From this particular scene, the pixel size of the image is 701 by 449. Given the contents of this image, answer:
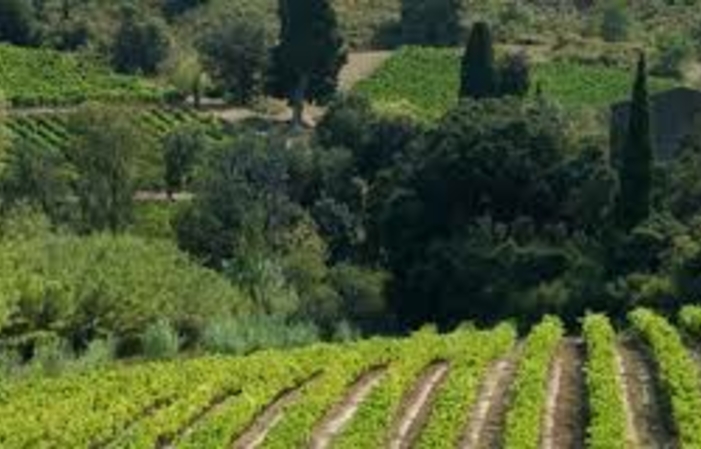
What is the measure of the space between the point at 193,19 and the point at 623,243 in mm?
67250

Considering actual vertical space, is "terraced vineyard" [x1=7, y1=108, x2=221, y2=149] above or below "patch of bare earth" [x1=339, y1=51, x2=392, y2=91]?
below

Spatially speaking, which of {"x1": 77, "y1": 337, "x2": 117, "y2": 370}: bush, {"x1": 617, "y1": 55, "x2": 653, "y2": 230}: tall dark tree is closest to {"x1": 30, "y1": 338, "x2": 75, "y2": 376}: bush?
{"x1": 77, "y1": 337, "x2": 117, "y2": 370}: bush

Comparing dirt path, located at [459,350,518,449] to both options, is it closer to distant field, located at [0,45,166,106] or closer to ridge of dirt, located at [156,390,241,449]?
ridge of dirt, located at [156,390,241,449]

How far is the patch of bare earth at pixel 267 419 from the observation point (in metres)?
25.9

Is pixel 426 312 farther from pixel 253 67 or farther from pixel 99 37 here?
pixel 99 37

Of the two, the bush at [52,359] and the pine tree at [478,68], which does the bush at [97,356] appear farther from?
the pine tree at [478,68]

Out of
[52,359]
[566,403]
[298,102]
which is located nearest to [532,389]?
[566,403]

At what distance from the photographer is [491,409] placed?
27.4m

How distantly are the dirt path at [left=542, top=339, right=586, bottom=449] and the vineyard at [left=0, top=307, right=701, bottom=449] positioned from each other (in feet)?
0.11

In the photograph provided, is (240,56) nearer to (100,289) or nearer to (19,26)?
(19,26)

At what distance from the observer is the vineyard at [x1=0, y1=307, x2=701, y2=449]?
2564 cm

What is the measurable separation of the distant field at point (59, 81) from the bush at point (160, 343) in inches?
2188

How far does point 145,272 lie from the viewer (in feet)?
153

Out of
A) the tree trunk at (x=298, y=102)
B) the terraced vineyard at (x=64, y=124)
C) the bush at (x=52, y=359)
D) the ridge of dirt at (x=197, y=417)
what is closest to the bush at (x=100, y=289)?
the bush at (x=52, y=359)
